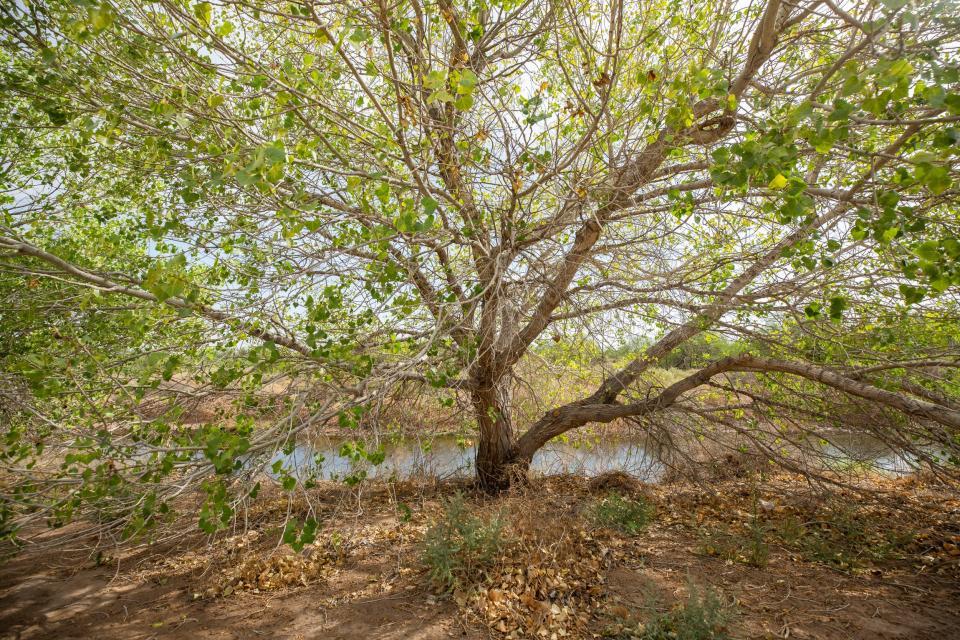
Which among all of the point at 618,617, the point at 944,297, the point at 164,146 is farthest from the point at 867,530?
the point at 164,146

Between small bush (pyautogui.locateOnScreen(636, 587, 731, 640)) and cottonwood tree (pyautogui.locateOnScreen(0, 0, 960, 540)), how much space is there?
2103 mm

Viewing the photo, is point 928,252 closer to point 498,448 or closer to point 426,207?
point 426,207

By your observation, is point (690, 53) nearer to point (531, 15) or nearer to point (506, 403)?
point (531, 15)

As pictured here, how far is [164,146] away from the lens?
2.89 meters

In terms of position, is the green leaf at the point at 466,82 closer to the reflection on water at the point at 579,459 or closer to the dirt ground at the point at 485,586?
the dirt ground at the point at 485,586

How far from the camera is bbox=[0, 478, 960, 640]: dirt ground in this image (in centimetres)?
328

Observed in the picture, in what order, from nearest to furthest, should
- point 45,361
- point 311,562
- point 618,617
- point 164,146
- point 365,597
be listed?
point 45,361
point 164,146
point 618,617
point 365,597
point 311,562

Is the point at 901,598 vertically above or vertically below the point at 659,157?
below

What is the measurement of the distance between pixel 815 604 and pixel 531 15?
569 centimetres

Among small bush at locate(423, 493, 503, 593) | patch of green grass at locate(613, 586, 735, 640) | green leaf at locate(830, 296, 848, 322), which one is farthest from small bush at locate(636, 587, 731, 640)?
green leaf at locate(830, 296, 848, 322)

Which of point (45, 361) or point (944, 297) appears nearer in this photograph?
point (45, 361)

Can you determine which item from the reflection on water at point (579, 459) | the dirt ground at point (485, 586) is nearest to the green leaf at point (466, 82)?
the dirt ground at point (485, 586)

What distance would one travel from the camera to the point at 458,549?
3826 mm

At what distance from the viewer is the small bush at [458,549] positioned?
3.76 metres
